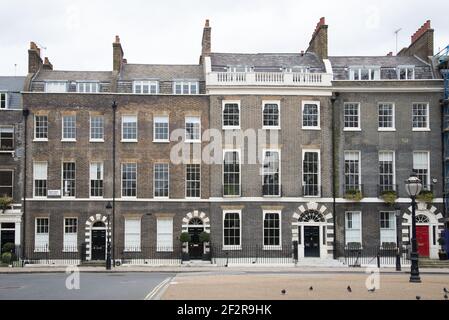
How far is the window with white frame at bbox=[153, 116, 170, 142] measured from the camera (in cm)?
4694

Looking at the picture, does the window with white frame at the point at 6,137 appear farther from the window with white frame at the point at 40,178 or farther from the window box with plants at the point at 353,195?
the window box with plants at the point at 353,195

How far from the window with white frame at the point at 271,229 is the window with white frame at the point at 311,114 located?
20.4ft

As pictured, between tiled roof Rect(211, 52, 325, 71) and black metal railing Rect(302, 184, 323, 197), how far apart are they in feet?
28.0

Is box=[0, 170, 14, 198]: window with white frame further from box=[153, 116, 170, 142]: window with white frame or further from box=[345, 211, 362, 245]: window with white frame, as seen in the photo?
box=[345, 211, 362, 245]: window with white frame

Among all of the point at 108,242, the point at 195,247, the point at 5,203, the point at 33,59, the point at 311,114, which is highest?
the point at 33,59

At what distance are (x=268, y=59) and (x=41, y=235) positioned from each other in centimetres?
1977

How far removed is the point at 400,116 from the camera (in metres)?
47.1

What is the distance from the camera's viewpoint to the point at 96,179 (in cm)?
4672

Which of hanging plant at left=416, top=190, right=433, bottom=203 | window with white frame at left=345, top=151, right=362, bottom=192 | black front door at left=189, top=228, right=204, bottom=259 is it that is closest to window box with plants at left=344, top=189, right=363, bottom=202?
window with white frame at left=345, top=151, right=362, bottom=192

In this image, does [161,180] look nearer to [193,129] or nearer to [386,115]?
[193,129]

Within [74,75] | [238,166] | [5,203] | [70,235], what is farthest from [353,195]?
[5,203]

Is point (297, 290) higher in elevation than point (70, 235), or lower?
lower
